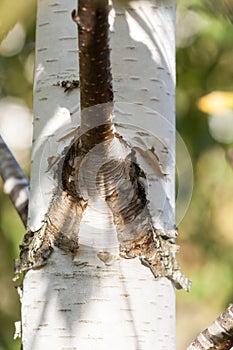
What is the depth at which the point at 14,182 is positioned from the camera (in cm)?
123

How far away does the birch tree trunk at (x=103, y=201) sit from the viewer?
0.87m

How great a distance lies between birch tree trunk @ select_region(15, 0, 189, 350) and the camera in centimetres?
87

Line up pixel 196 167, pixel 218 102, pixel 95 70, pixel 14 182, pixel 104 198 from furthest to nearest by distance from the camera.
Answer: pixel 196 167, pixel 14 182, pixel 218 102, pixel 104 198, pixel 95 70

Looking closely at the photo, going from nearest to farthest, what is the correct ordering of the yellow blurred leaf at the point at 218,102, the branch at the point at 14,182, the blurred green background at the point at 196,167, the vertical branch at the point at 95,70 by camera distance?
the vertical branch at the point at 95,70
the yellow blurred leaf at the point at 218,102
the branch at the point at 14,182
the blurred green background at the point at 196,167

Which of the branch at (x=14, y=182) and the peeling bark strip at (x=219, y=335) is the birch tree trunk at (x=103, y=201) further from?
the branch at (x=14, y=182)

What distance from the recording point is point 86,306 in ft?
2.88

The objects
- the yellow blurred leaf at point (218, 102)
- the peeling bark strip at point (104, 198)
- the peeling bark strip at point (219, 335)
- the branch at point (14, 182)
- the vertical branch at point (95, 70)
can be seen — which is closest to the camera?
the vertical branch at point (95, 70)

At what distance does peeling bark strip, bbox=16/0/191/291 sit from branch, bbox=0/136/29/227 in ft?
0.87

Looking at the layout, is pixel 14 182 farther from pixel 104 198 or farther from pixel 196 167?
pixel 196 167

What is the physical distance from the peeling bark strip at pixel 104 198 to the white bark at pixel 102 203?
11 mm

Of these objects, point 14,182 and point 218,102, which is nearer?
point 218,102

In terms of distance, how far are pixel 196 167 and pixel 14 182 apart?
1.47 metres

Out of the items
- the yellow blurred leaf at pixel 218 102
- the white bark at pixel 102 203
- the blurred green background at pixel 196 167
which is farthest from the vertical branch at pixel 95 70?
the blurred green background at pixel 196 167

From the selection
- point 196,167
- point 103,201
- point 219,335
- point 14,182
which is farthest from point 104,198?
point 196,167
